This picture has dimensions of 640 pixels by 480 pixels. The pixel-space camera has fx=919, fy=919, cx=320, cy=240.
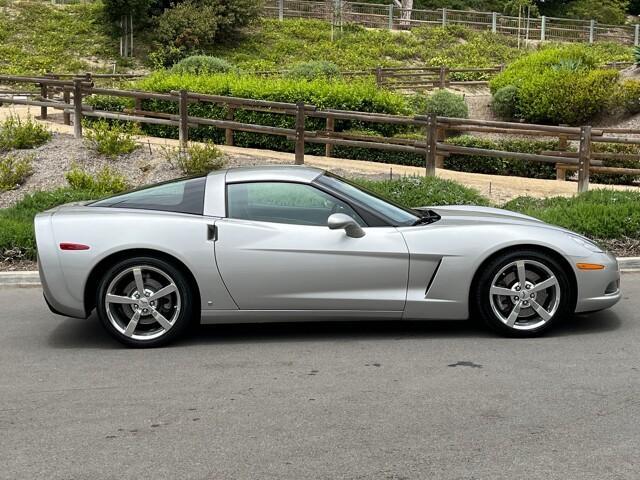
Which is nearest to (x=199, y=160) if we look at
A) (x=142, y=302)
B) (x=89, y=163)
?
(x=89, y=163)

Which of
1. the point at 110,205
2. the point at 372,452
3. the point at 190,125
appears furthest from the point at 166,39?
the point at 372,452

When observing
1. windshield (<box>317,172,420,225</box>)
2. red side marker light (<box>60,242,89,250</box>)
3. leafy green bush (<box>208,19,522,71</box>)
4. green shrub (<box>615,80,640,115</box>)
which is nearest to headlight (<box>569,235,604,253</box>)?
windshield (<box>317,172,420,225</box>)

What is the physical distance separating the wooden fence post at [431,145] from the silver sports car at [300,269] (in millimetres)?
7672

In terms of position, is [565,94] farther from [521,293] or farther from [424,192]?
[521,293]

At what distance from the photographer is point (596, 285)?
698 cm

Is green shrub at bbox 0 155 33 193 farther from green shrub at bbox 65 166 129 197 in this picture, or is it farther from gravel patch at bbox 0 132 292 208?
green shrub at bbox 65 166 129 197

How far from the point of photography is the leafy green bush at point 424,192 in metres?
12.0

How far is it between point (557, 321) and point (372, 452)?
2.73 m

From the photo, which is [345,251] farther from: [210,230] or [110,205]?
[110,205]

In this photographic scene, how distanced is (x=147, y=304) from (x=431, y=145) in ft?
28.5

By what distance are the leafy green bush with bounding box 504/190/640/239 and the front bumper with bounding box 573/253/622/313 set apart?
3.25m

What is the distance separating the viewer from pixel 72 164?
15.5 meters

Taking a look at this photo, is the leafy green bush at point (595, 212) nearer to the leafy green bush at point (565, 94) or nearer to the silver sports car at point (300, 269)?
the silver sports car at point (300, 269)

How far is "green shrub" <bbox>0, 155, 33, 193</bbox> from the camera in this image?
49.0 ft
